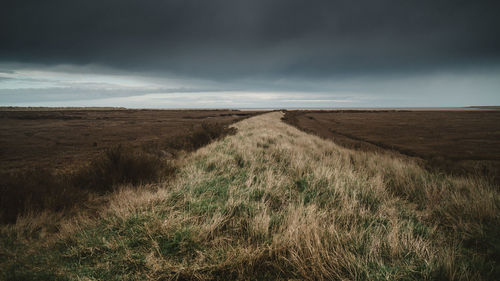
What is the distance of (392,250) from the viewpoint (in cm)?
211

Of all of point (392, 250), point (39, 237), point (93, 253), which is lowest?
point (39, 237)

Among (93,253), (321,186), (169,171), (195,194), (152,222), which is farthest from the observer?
(169,171)

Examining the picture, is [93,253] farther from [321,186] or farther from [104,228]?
[321,186]

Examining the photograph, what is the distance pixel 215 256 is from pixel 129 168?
173 inches

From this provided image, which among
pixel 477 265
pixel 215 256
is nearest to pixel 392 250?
pixel 477 265

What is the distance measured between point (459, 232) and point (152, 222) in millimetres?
4243

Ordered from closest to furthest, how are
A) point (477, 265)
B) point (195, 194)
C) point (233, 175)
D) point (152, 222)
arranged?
point (477, 265)
point (152, 222)
point (195, 194)
point (233, 175)

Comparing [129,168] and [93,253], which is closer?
[93,253]

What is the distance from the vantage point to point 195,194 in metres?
3.78

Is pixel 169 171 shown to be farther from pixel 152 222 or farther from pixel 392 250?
pixel 392 250

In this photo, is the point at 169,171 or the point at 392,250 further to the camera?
the point at 169,171

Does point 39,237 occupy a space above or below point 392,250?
A: below

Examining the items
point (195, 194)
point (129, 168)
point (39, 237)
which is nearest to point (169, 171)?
point (129, 168)

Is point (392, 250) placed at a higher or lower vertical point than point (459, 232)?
higher
